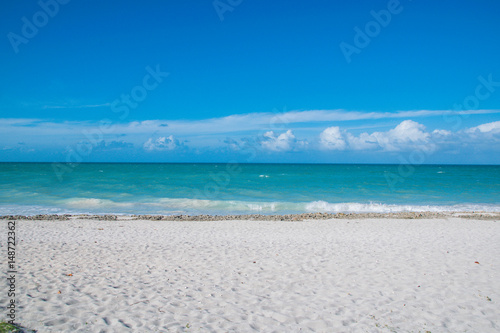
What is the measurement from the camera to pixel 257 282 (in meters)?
7.07

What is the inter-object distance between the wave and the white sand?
352 inches

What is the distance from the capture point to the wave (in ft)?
68.9

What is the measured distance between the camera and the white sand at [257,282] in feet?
17.2

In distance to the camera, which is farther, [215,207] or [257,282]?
[215,207]

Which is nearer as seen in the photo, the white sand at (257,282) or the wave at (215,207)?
the white sand at (257,282)

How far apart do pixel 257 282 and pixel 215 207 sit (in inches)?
637

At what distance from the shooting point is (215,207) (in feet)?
75.5

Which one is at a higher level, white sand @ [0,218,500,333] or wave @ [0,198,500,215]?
white sand @ [0,218,500,333]

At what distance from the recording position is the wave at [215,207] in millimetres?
21016

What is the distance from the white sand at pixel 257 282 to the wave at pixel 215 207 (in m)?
8.95

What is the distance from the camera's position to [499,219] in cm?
1680

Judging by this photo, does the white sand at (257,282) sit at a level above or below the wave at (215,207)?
above

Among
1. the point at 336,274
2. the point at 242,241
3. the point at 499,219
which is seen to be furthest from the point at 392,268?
the point at 499,219

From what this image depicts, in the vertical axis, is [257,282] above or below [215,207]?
above
